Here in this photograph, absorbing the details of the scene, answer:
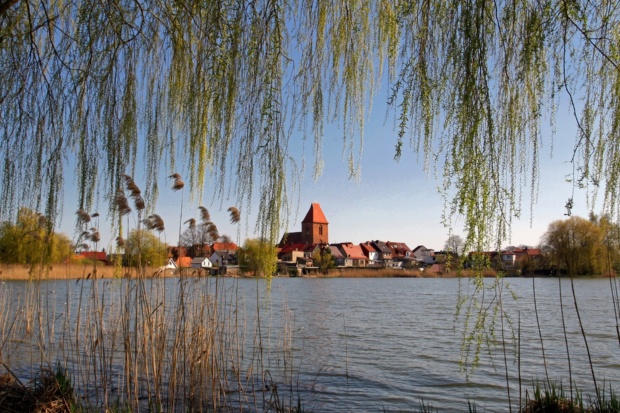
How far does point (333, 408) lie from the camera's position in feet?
21.4

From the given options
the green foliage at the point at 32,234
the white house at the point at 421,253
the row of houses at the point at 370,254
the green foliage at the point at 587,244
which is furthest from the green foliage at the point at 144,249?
the white house at the point at 421,253

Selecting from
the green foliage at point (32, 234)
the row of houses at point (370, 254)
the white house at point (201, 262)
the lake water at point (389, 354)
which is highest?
the row of houses at point (370, 254)

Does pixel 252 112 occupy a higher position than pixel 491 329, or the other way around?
pixel 252 112

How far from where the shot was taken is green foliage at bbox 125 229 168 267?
13.4 ft

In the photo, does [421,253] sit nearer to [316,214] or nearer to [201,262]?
[316,214]

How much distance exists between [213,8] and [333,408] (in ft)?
18.2

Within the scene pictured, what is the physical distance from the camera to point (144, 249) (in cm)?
491

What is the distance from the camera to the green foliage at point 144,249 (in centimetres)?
407

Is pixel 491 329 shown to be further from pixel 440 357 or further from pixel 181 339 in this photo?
pixel 440 357

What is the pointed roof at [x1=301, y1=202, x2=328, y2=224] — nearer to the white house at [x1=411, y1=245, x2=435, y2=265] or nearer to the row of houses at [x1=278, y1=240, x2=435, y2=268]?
the row of houses at [x1=278, y1=240, x2=435, y2=268]

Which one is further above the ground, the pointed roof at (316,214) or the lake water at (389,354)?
the pointed roof at (316,214)

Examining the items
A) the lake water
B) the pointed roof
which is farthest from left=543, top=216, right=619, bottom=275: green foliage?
the pointed roof

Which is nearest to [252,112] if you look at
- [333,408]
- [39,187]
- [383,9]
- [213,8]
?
[213,8]

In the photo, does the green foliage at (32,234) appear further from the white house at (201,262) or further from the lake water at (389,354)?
the white house at (201,262)
